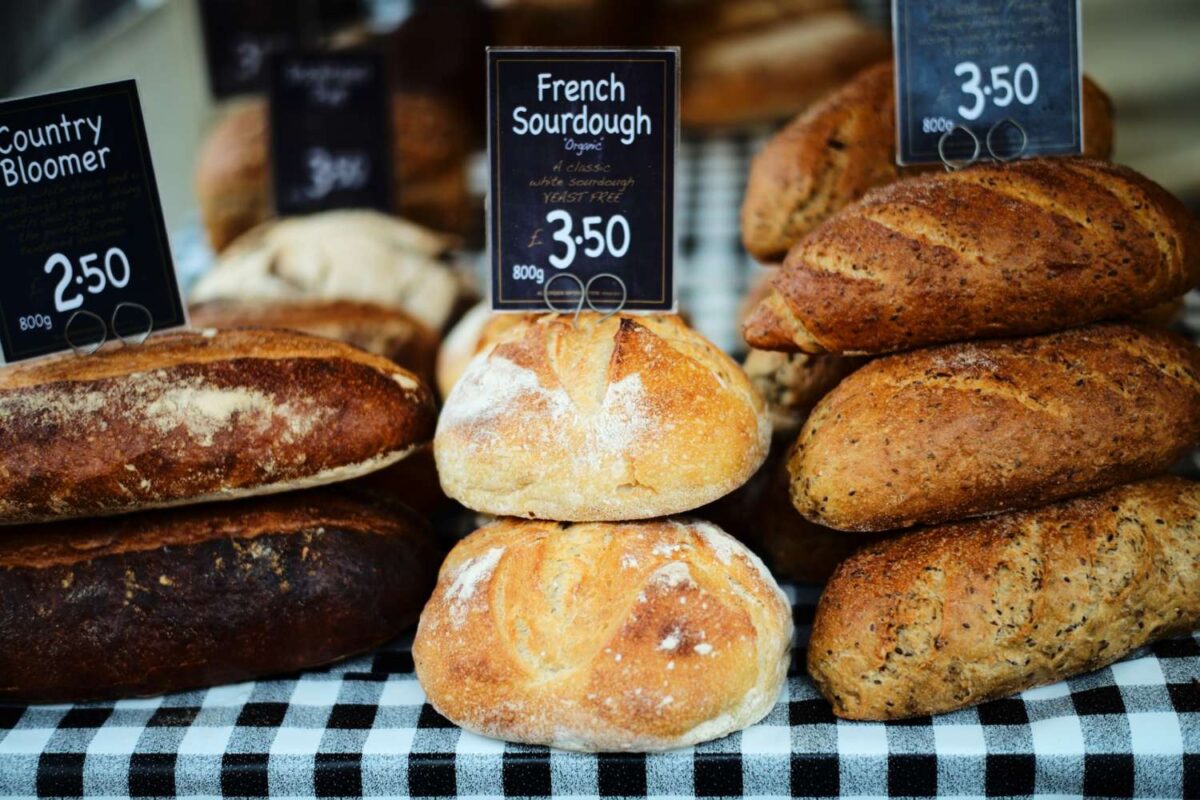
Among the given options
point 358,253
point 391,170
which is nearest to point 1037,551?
point 358,253

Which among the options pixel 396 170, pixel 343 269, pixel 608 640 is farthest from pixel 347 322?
pixel 608 640

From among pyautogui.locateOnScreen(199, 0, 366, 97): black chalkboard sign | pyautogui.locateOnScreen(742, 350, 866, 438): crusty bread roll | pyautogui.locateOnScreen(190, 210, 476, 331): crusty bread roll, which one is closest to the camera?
pyautogui.locateOnScreen(742, 350, 866, 438): crusty bread roll

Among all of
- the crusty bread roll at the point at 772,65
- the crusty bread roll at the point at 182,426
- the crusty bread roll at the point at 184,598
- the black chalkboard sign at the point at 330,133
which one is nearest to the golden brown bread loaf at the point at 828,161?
the crusty bread roll at the point at 182,426

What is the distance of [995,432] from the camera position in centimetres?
172

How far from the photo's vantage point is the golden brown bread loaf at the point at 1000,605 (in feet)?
5.55

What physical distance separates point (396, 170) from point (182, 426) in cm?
172

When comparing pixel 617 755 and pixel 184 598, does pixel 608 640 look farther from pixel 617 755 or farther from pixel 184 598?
pixel 184 598

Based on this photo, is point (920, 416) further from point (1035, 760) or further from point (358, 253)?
point (358, 253)

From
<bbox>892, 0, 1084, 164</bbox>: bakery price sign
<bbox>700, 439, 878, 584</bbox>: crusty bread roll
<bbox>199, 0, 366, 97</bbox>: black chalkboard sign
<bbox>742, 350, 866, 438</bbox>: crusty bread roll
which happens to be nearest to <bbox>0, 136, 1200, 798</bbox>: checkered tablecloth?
<bbox>700, 439, 878, 584</bbox>: crusty bread roll

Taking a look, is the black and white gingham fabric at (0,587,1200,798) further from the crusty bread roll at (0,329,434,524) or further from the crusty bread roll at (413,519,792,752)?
the crusty bread roll at (0,329,434,524)

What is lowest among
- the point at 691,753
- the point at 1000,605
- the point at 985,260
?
the point at 691,753

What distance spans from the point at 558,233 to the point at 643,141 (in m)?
0.22

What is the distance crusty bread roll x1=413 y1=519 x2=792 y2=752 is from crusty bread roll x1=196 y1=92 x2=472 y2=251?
189 centimetres

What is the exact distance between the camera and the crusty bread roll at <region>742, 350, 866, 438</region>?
85.4 inches
